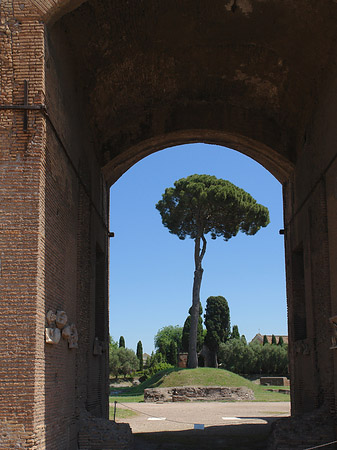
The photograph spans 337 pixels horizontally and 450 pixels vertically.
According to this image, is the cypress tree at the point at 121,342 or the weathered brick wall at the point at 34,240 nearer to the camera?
the weathered brick wall at the point at 34,240

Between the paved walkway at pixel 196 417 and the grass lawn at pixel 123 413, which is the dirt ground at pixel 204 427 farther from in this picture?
the grass lawn at pixel 123 413

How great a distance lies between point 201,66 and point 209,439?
27.4 ft

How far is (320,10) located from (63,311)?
264 inches

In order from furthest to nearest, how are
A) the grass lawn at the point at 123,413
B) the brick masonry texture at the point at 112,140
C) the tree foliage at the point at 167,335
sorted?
the tree foliage at the point at 167,335 < the grass lawn at the point at 123,413 < the brick masonry texture at the point at 112,140

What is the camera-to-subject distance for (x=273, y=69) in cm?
1312

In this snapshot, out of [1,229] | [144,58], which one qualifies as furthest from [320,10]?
[1,229]

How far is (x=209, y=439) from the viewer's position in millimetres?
14086

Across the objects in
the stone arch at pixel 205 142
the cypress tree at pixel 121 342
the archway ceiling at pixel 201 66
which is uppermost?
the archway ceiling at pixel 201 66

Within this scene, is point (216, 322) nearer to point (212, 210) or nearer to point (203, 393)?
point (212, 210)

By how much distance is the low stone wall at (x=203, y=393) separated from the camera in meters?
28.8

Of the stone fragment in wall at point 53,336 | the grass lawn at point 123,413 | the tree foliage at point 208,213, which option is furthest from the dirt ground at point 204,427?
the tree foliage at point 208,213

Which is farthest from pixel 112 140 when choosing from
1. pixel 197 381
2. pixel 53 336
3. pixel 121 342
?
pixel 121 342

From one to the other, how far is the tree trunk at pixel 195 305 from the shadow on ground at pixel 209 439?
1820cm

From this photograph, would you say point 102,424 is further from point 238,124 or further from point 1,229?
point 238,124
